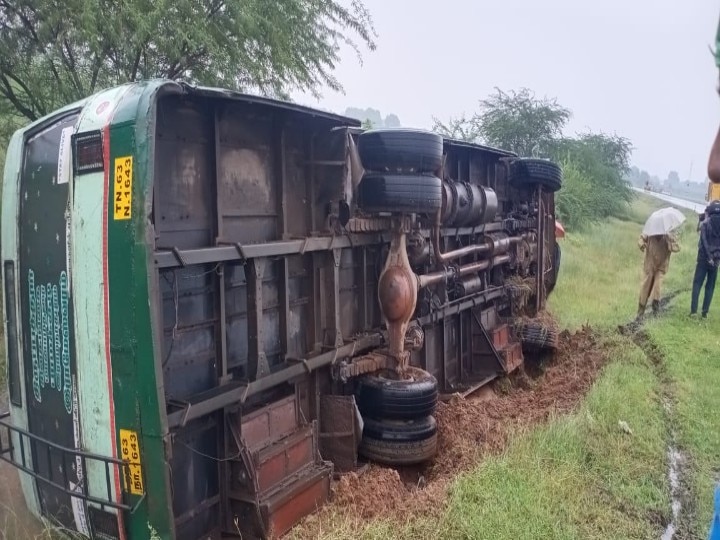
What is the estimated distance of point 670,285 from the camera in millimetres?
14820

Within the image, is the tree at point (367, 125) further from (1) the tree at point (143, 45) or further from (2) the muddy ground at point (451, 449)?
(2) the muddy ground at point (451, 449)

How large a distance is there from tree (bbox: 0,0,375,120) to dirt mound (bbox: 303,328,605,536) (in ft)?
18.1

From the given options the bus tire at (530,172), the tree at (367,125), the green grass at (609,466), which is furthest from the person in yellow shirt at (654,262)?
the tree at (367,125)

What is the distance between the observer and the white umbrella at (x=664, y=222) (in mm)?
10719

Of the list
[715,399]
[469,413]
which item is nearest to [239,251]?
[469,413]

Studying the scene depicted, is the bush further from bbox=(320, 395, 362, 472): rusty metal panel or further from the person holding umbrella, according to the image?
bbox=(320, 395, 362, 472): rusty metal panel

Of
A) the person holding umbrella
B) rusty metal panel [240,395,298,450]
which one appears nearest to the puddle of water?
rusty metal panel [240,395,298,450]

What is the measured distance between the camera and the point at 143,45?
26.5 feet

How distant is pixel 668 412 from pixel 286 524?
4.11 m

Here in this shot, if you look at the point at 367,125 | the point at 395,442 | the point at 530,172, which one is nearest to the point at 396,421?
the point at 395,442

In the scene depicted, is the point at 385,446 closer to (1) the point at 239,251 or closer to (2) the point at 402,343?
(2) the point at 402,343

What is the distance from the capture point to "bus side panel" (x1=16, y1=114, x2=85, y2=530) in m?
3.39

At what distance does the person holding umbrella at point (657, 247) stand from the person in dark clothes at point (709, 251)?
49cm

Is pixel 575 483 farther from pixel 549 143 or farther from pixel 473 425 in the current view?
pixel 549 143
